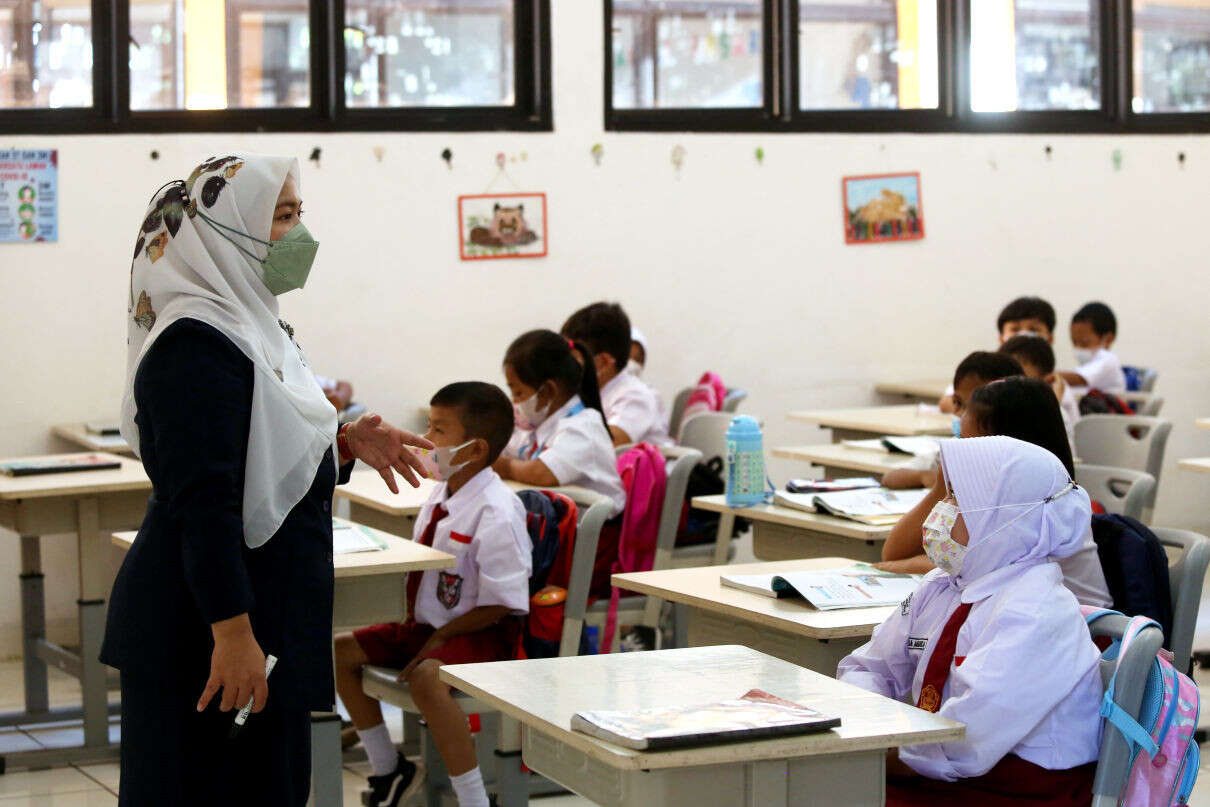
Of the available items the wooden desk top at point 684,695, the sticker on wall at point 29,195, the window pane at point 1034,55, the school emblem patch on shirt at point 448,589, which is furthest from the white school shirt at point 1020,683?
the window pane at point 1034,55

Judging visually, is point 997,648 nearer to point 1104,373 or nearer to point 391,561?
point 391,561

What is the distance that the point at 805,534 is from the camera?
3414mm

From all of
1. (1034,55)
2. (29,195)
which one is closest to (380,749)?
(29,195)

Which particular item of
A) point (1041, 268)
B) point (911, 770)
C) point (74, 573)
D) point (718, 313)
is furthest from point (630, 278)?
point (911, 770)

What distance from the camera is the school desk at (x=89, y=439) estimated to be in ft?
16.0

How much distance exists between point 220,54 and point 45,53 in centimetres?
59

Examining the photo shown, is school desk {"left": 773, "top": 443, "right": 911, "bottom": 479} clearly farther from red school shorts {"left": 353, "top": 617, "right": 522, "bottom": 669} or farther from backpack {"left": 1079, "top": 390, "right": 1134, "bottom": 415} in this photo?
backpack {"left": 1079, "top": 390, "right": 1134, "bottom": 415}

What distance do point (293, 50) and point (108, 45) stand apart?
647 mm

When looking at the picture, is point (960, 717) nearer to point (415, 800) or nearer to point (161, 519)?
point (161, 519)

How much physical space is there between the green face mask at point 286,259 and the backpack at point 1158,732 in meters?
1.17

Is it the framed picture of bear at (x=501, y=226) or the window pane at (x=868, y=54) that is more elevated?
the window pane at (x=868, y=54)

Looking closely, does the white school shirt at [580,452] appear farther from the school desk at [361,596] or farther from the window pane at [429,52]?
the window pane at [429,52]

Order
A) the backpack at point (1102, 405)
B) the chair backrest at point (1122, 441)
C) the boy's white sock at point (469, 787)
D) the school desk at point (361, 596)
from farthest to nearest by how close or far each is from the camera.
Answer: the backpack at point (1102, 405) → the chair backrest at point (1122, 441) → the boy's white sock at point (469, 787) → the school desk at point (361, 596)

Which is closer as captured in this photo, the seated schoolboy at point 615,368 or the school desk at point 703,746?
the school desk at point 703,746
